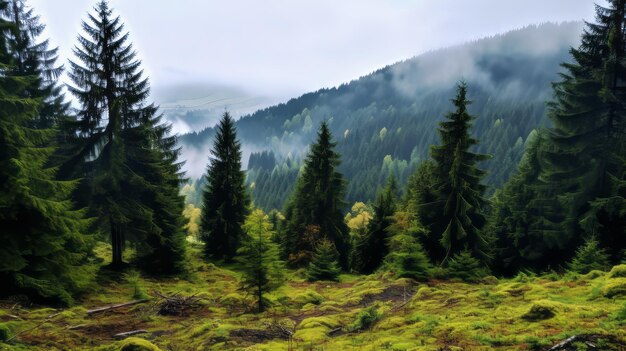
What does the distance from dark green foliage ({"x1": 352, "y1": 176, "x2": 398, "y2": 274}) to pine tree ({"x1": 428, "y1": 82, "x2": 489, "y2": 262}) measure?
281 inches

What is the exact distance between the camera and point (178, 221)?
28125mm

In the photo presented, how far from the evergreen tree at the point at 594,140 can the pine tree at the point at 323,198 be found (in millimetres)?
17830

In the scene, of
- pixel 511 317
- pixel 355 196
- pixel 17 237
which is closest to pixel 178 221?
pixel 17 237

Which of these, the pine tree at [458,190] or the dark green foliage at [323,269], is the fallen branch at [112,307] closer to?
the dark green foliage at [323,269]

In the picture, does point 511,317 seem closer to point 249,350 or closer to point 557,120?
point 249,350

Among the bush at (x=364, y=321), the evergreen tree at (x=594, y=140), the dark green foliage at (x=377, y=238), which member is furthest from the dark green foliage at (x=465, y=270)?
the dark green foliage at (x=377, y=238)

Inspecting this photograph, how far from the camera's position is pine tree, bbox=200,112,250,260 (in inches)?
1441

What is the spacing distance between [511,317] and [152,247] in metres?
22.2

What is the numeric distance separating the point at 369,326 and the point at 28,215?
47.0 ft

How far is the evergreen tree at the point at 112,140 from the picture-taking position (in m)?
22.9

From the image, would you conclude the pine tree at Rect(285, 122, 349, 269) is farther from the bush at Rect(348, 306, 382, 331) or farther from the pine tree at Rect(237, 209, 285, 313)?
the bush at Rect(348, 306, 382, 331)

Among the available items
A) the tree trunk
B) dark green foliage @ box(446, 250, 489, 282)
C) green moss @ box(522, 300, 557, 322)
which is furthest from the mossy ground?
the tree trunk

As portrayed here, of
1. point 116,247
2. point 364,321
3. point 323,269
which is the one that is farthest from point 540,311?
point 116,247

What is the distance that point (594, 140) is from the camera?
897 inches
